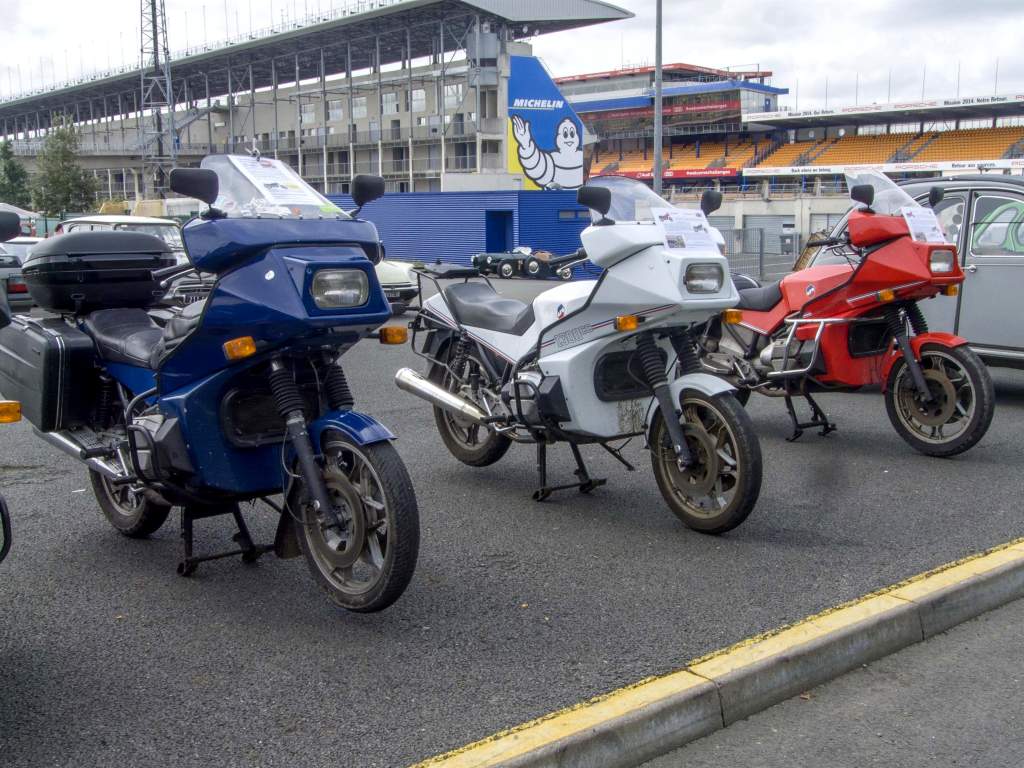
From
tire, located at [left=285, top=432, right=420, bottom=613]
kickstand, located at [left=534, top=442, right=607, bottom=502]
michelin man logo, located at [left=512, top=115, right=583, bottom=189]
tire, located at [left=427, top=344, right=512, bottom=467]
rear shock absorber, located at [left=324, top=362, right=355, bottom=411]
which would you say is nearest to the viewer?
tire, located at [left=285, top=432, right=420, bottom=613]

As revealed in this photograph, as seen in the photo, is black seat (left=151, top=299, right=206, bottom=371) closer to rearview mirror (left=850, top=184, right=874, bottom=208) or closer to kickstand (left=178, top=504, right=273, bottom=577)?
kickstand (left=178, top=504, right=273, bottom=577)

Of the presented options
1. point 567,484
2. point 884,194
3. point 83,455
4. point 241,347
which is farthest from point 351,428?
point 884,194

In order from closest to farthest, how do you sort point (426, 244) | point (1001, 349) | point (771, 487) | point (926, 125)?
point (771, 487) → point (1001, 349) → point (426, 244) → point (926, 125)

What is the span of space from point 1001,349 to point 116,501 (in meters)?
7.05

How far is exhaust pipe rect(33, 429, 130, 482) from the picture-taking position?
4.76 metres

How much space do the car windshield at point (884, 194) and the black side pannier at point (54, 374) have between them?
5.15 meters

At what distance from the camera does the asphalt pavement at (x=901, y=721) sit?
3260 millimetres

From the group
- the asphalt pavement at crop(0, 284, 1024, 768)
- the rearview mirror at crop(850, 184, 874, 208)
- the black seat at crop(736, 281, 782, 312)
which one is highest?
the rearview mirror at crop(850, 184, 874, 208)

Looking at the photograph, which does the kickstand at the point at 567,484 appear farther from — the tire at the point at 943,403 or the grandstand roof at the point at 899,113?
the grandstand roof at the point at 899,113

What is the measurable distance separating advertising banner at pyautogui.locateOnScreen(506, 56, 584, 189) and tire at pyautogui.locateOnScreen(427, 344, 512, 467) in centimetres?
3533

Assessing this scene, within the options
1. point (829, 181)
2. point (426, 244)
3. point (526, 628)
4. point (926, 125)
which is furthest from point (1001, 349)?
point (926, 125)

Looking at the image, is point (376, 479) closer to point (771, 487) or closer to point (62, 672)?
point (62, 672)

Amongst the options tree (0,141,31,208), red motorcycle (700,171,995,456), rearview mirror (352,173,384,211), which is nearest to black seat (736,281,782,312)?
red motorcycle (700,171,995,456)

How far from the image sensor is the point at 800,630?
13.0ft
